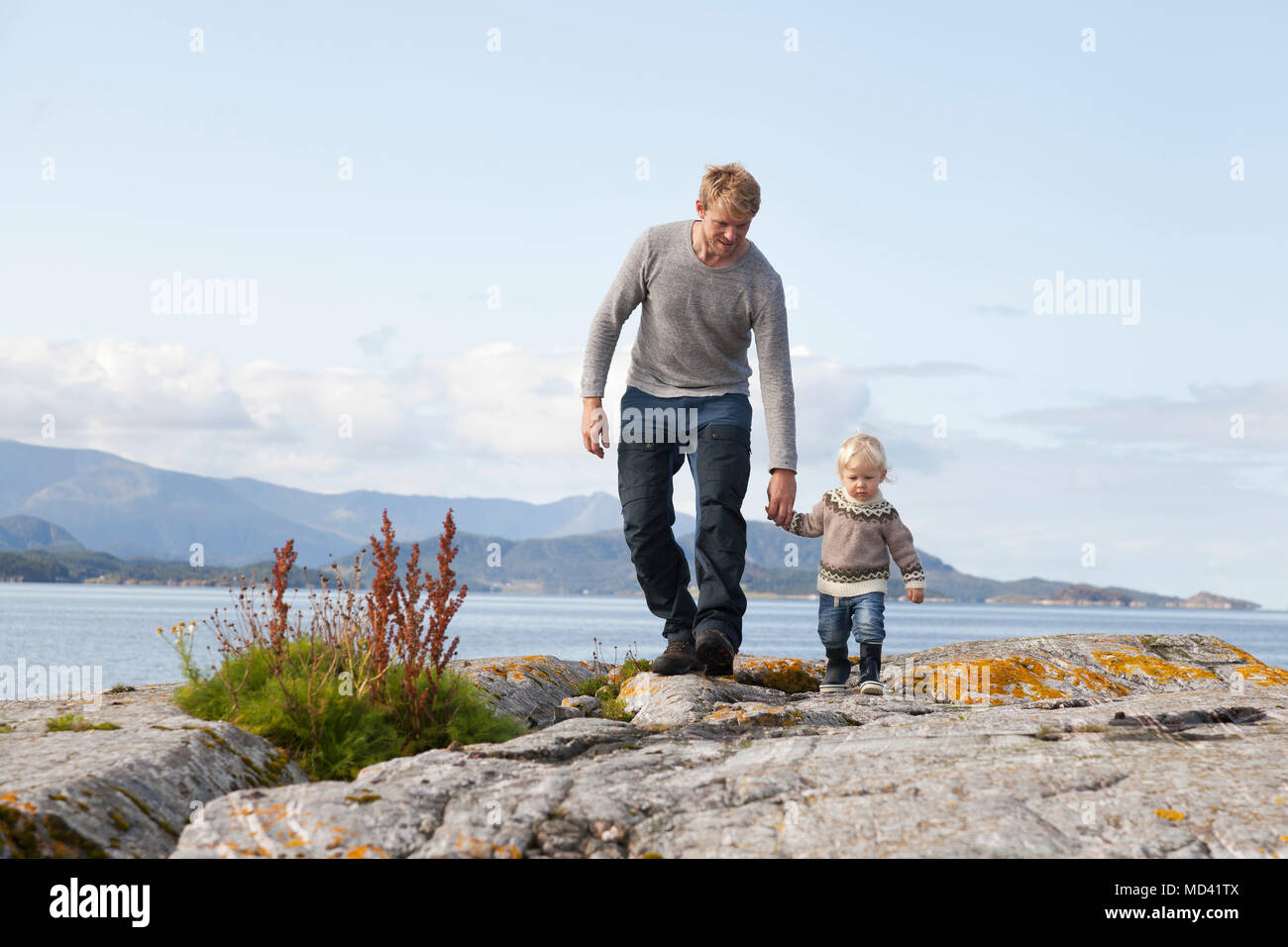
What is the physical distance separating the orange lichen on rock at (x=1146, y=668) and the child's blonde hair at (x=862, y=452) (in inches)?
129

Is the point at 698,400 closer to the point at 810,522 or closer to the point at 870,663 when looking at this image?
the point at 810,522

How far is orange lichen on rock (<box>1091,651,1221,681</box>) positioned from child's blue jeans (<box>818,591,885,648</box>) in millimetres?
2793

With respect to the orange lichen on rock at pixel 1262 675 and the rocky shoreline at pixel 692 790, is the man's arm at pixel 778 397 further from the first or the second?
the orange lichen on rock at pixel 1262 675

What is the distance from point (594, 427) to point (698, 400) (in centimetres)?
75

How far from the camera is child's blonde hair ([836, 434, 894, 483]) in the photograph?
7836 millimetres

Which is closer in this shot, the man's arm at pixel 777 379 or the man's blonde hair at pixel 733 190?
the man's blonde hair at pixel 733 190

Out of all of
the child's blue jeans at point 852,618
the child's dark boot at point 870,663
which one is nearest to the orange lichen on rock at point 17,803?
the child's blue jeans at point 852,618

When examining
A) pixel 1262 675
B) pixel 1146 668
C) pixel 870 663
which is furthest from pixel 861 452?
pixel 1262 675

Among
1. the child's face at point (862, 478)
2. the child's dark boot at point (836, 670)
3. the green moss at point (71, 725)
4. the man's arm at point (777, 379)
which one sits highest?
the man's arm at point (777, 379)

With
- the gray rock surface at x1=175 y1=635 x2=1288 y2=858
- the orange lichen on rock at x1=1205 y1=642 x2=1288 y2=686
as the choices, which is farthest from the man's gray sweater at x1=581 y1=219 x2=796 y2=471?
the orange lichen on rock at x1=1205 y1=642 x2=1288 y2=686

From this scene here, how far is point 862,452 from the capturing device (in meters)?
7.85

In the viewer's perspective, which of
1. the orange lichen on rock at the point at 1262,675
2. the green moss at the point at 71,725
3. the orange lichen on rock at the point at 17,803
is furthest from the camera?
the orange lichen on rock at the point at 1262,675

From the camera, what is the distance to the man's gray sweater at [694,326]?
6.65m

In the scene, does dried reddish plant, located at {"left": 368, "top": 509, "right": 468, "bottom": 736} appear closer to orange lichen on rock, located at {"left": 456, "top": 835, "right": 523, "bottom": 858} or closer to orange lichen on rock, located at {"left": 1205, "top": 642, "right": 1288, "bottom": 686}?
orange lichen on rock, located at {"left": 456, "top": 835, "right": 523, "bottom": 858}
